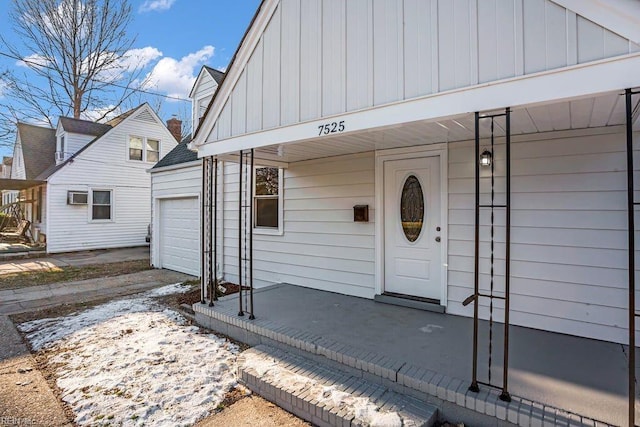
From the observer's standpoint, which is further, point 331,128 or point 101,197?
point 101,197

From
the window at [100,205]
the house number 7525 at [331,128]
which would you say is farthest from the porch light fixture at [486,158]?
the window at [100,205]

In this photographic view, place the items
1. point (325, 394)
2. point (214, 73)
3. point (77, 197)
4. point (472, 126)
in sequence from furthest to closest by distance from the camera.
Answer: point (77, 197), point (214, 73), point (472, 126), point (325, 394)

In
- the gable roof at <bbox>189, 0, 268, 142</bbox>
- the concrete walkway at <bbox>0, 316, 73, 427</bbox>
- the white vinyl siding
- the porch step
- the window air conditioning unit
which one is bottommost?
the concrete walkway at <bbox>0, 316, 73, 427</bbox>

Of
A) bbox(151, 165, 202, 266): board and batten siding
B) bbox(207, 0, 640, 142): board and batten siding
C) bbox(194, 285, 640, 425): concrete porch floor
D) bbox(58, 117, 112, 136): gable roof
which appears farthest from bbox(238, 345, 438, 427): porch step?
bbox(58, 117, 112, 136): gable roof

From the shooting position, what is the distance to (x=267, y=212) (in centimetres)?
678

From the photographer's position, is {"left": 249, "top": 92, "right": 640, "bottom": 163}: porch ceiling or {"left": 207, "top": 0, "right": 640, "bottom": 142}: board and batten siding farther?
{"left": 249, "top": 92, "right": 640, "bottom": 163}: porch ceiling

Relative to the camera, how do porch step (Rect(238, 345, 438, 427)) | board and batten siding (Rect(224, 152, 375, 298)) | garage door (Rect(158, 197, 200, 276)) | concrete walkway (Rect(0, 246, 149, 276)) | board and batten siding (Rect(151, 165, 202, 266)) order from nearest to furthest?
porch step (Rect(238, 345, 438, 427)), board and batten siding (Rect(224, 152, 375, 298)), board and batten siding (Rect(151, 165, 202, 266)), garage door (Rect(158, 197, 200, 276)), concrete walkway (Rect(0, 246, 149, 276))

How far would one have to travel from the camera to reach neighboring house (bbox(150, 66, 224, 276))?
861cm

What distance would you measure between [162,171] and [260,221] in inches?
167

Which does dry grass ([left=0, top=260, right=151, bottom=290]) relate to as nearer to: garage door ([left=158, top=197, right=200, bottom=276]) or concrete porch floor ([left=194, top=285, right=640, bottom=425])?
garage door ([left=158, top=197, right=200, bottom=276])

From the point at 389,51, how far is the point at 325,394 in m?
3.09

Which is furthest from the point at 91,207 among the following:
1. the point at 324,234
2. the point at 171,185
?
the point at 324,234

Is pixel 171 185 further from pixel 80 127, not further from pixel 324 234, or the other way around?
pixel 80 127

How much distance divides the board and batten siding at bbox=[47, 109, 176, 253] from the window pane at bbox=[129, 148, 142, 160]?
21 centimetres
